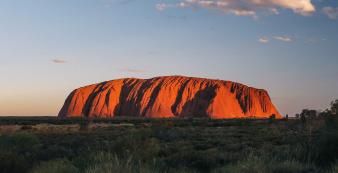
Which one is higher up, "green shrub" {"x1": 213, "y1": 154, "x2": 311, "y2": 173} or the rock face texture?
the rock face texture

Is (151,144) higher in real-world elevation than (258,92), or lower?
lower

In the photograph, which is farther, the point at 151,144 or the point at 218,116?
the point at 218,116

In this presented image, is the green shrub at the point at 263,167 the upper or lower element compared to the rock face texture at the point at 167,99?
lower

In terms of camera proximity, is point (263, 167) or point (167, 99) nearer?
point (263, 167)

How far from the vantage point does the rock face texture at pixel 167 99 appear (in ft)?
456

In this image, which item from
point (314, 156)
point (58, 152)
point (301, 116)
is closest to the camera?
point (314, 156)

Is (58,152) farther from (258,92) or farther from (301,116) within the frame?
(258,92)

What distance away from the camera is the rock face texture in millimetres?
138875

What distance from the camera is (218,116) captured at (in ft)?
435

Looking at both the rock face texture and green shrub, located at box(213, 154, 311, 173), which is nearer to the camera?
green shrub, located at box(213, 154, 311, 173)

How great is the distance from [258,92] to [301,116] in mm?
119969

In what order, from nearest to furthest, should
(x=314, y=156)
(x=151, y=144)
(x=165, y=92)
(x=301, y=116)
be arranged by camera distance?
1. (x=314, y=156)
2. (x=151, y=144)
3. (x=301, y=116)
4. (x=165, y=92)

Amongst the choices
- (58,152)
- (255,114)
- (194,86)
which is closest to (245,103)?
(255,114)

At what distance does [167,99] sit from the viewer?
5635 inches
